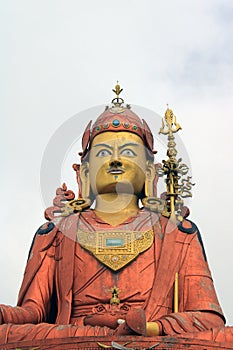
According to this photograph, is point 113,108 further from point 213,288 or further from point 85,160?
point 213,288

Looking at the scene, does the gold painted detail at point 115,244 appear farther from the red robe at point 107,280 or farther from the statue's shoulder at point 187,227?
the statue's shoulder at point 187,227

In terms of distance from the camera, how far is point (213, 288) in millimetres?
11383

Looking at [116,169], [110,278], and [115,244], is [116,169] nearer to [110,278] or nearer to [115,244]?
[115,244]

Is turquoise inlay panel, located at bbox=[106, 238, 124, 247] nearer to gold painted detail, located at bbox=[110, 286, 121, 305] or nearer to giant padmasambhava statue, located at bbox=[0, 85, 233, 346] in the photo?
giant padmasambhava statue, located at bbox=[0, 85, 233, 346]

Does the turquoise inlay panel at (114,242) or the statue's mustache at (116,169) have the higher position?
the statue's mustache at (116,169)

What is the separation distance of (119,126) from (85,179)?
825 mm

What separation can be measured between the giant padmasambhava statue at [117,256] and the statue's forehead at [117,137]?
2 centimetres

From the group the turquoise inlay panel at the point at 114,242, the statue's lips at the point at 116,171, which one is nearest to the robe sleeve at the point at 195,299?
the turquoise inlay panel at the point at 114,242

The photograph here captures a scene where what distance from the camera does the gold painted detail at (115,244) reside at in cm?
1142

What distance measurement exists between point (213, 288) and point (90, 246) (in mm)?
1559

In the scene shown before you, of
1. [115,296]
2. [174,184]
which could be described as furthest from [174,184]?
[115,296]

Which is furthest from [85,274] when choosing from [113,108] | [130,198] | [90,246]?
[113,108]

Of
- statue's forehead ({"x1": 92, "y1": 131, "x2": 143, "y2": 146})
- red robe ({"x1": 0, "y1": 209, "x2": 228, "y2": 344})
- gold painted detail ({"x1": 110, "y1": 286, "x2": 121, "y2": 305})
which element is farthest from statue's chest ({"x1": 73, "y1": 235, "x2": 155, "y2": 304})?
statue's forehead ({"x1": 92, "y1": 131, "x2": 143, "y2": 146})

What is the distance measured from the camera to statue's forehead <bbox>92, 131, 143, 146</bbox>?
12.3 m
